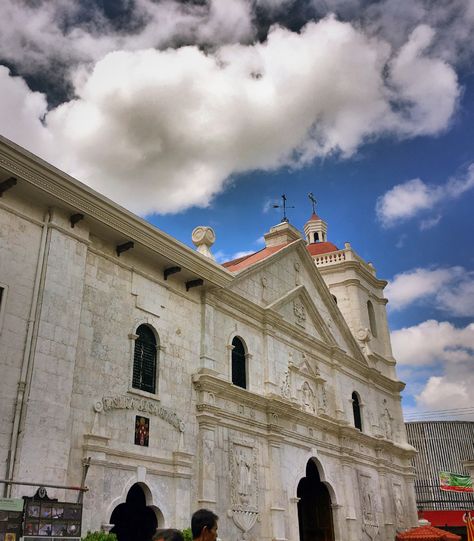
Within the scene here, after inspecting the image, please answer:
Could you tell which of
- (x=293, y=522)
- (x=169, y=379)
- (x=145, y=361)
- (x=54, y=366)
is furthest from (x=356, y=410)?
(x=54, y=366)

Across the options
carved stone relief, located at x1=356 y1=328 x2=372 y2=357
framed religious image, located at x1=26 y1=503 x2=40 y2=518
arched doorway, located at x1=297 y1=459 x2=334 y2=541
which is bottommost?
framed religious image, located at x1=26 y1=503 x2=40 y2=518

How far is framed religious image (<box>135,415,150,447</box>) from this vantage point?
14.6m

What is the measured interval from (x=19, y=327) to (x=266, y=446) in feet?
29.5

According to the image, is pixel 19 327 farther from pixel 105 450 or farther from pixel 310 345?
pixel 310 345

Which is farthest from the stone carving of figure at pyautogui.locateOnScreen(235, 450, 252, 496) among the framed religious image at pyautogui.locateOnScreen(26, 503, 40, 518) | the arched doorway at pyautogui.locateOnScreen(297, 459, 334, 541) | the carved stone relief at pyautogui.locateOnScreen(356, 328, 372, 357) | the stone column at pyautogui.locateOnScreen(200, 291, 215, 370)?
the carved stone relief at pyautogui.locateOnScreen(356, 328, 372, 357)

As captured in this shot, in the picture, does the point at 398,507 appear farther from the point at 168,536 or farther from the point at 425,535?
the point at 168,536

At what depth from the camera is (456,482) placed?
33.9 metres

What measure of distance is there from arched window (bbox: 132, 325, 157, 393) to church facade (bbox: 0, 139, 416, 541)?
0.04 m

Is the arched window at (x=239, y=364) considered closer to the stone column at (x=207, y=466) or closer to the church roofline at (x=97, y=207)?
the church roofline at (x=97, y=207)

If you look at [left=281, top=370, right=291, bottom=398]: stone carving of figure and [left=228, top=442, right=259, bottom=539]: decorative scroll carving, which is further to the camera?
[left=281, top=370, right=291, bottom=398]: stone carving of figure

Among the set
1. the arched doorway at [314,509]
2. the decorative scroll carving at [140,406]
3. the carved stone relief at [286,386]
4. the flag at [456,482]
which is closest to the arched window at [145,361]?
the decorative scroll carving at [140,406]

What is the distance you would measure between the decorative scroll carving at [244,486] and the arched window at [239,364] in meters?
1.91

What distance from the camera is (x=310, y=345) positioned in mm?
22875

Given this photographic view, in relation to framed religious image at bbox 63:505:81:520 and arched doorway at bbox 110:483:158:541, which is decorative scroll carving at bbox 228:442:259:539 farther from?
framed religious image at bbox 63:505:81:520
